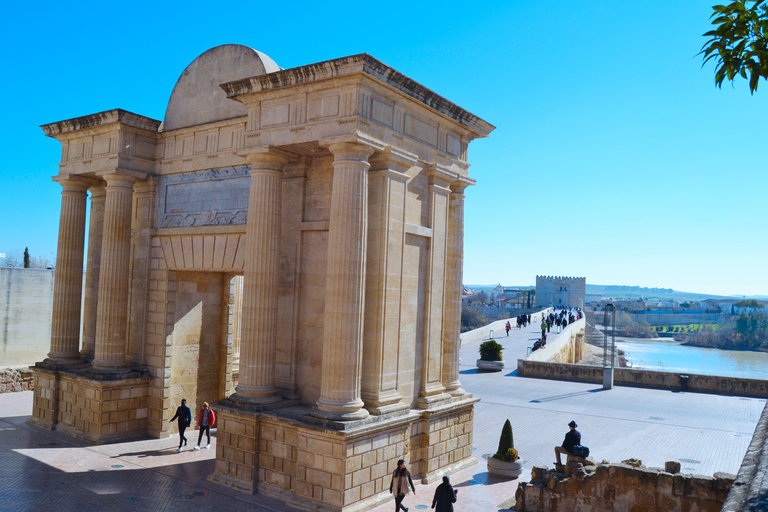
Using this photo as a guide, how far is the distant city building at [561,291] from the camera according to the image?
107 m

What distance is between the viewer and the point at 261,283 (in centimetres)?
1176

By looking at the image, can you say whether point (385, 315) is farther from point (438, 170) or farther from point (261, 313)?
point (438, 170)

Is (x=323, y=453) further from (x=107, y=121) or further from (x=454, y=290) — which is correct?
(x=107, y=121)

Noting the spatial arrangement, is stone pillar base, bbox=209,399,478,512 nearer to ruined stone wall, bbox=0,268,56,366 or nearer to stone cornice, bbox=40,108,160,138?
stone cornice, bbox=40,108,160,138

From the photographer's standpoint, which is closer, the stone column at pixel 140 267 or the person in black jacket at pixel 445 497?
the person in black jacket at pixel 445 497

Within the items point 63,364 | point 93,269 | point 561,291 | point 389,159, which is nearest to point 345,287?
point 389,159

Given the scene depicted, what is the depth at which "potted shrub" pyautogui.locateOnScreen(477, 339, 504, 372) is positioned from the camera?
28609 mm

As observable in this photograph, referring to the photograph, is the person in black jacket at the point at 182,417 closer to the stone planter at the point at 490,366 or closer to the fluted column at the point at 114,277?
the fluted column at the point at 114,277

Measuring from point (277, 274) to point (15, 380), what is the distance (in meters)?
16.1

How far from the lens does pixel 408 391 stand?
12.3 metres

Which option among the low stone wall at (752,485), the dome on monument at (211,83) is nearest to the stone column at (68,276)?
the dome on monument at (211,83)

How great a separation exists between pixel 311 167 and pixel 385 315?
3.70 metres

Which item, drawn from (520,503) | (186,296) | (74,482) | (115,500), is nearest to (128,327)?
(186,296)

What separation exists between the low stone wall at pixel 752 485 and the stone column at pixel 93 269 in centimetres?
1622
